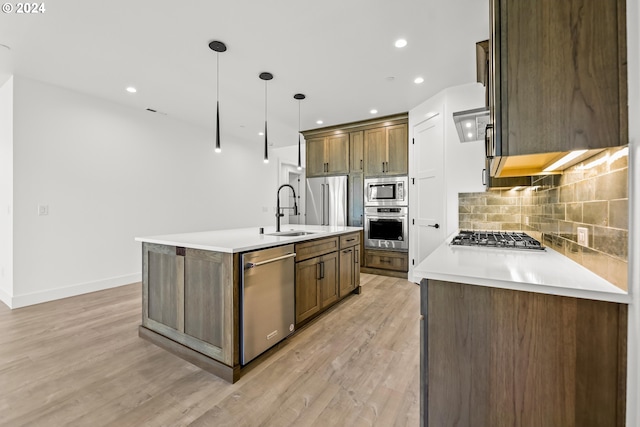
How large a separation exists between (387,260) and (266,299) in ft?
9.47

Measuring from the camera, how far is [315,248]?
2.69 m

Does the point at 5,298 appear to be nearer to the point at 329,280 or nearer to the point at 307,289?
the point at 307,289

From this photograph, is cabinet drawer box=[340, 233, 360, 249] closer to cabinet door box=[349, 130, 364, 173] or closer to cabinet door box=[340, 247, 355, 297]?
cabinet door box=[340, 247, 355, 297]

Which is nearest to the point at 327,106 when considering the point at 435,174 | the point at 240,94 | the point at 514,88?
the point at 240,94

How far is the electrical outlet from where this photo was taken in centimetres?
120

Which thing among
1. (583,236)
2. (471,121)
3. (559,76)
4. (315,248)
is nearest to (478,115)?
(471,121)

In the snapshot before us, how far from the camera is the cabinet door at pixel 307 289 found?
248 centimetres

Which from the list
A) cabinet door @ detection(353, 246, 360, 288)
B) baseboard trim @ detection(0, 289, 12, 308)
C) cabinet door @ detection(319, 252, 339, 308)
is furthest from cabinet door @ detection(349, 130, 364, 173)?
baseboard trim @ detection(0, 289, 12, 308)

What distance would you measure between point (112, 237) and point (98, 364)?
94.8 inches

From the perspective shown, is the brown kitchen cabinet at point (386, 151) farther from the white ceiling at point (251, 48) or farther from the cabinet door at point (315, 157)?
the cabinet door at point (315, 157)

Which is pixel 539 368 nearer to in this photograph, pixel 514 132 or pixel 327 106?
pixel 514 132

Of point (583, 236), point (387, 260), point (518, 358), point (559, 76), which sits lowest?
point (387, 260)

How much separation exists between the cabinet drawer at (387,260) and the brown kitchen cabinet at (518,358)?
3.32 m

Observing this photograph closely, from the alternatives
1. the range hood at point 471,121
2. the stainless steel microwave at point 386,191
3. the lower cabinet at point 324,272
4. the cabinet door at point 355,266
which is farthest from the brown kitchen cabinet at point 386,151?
the range hood at point 471,121
